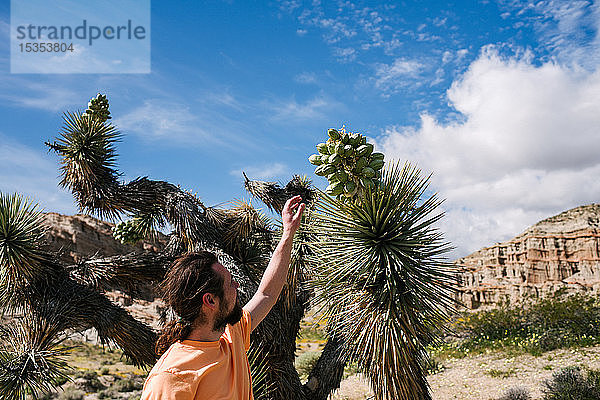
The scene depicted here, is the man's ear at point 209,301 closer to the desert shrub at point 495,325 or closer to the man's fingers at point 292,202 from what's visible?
the man's fingers at point 292,202

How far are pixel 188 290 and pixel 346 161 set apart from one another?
1.78 m

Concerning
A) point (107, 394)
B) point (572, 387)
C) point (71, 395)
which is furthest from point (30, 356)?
point (572, 387)

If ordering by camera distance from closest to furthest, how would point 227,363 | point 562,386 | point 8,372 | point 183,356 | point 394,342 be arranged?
point 183,356 < point 227,363 < point 394,342 < point 8,372 < point 562,386

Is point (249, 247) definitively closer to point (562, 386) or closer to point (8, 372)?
point (8, 372)

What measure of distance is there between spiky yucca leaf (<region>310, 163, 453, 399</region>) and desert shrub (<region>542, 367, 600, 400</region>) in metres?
5.59

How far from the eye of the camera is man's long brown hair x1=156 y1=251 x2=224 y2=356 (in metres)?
1.93

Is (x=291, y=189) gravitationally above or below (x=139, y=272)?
above

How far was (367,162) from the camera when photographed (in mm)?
3332

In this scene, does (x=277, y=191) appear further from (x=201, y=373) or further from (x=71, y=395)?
(x=71, y=395)

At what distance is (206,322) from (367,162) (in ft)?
6.03

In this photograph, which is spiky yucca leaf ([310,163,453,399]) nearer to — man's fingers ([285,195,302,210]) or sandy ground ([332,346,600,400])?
man's fingers ([285,195,302,210])

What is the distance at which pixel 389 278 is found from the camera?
366 centimetres

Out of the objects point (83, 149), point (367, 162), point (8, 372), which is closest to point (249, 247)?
point (83, 149)

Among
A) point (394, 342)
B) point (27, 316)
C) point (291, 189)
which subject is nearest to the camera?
point (394, 342)
